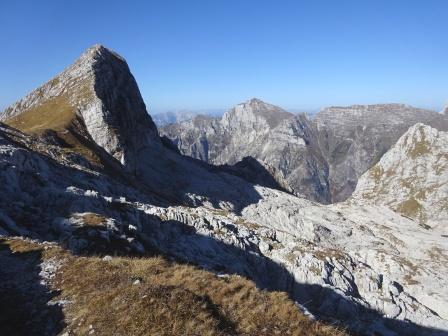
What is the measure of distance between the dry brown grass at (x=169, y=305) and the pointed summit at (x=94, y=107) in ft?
247

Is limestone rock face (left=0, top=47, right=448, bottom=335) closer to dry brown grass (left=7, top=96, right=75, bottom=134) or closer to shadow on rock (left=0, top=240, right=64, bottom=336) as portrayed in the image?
dry brown grass (left=7, top=96, right=75, bottom=134)

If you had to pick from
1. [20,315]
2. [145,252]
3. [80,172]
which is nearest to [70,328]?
[20,315]

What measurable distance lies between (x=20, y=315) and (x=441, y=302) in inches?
3478

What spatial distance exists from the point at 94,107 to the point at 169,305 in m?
100

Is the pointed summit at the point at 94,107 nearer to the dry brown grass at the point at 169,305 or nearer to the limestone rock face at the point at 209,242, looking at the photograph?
the limestone rock face at the point at 209,242

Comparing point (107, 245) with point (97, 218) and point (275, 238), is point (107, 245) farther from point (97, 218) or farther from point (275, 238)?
point (275, 238)

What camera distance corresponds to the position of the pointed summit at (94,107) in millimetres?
107413

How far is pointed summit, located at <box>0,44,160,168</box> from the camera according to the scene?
10741 cm

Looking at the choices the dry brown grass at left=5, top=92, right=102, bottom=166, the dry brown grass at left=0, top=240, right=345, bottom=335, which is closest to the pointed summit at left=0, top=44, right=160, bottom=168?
the dry brown grass at left=5, top=92, right=102, bottom=166

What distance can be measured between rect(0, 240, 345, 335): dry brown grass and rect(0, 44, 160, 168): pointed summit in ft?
247

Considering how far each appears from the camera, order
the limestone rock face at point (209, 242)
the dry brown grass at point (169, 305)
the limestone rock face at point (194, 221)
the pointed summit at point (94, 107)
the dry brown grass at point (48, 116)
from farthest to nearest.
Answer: the pointed summit at point (94, 107)
the dry brown grass at point (48, 116)
the limestone rock face at point (194, 221)
the limestone rock face at point (209, 242)
the dry brown grass at point (169, 305)

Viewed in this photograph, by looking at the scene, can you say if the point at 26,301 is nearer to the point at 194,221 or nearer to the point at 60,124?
the point at 194,221

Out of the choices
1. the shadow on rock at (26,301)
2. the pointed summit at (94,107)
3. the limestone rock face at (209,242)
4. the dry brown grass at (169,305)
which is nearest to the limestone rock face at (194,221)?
the limestone rock face at (209,242)

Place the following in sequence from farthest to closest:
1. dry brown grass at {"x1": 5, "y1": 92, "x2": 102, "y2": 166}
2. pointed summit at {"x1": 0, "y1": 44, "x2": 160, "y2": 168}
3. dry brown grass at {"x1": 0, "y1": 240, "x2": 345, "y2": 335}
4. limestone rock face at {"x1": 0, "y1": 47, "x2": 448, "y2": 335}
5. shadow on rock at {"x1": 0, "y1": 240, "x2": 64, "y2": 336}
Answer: pointed summit at {"x1": 0, "y1": 44, "x2": 160, "y2": 168}, dry brown grass at {"x1": 5, "y1": 92, "x2": 102, "y2": 166}, limestone rock face at {"x1": 0, "y1": 47, "x2": 448, "y2": 335}, shadow on rock at {"x1": 0, "y1": 240, "x2": 64, "y2": 336}, dry brown grass at {"x1": 0, "y1": 240, "x2": 345, "y2": 335}
